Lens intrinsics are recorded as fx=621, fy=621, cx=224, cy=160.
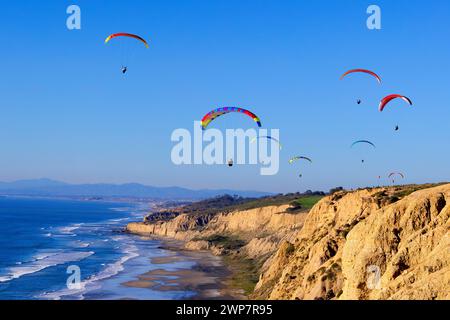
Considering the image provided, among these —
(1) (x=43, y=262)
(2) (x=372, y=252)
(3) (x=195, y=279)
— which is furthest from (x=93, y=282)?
(2) (x=372, y=252)

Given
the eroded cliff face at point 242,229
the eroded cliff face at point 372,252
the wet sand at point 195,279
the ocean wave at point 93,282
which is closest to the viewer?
the eroded cliff face at point 372,252

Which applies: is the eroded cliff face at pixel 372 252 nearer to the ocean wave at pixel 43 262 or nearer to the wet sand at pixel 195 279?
the wet sand at pixel 195 279

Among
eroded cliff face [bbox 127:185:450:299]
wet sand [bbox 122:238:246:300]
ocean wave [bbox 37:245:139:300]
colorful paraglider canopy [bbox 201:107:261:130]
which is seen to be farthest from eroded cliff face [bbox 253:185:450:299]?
ocean wave [bbox 37:245:139:300]

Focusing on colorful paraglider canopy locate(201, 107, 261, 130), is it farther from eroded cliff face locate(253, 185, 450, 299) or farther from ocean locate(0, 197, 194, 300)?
ocean locate(0, 197, 194, 300)

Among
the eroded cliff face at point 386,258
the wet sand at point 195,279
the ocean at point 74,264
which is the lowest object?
the wet sand at point 195,279

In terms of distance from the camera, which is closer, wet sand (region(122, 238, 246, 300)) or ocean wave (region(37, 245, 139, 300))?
ocean wave (region(37, 245, 139, 300))

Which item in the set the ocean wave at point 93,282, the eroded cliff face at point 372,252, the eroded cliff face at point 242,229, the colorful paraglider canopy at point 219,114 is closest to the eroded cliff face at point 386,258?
the eroded cliff face at point 372,252
